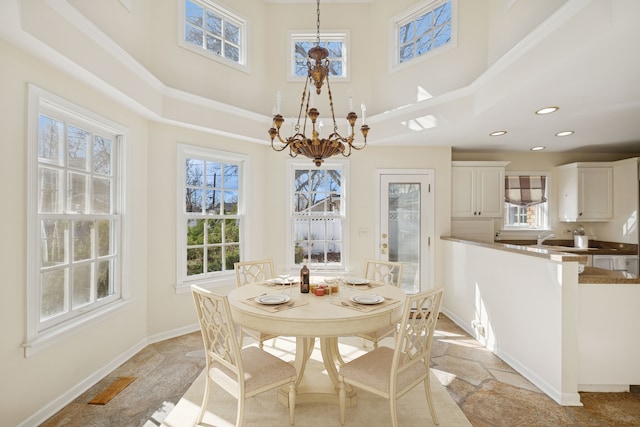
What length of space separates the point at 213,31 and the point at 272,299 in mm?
3495

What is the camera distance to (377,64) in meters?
4.29

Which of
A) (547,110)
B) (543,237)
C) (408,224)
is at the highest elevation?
(547,110)

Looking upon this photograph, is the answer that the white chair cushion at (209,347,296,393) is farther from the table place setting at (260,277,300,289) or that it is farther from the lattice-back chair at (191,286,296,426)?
the table place setting at (260,277,300,289)

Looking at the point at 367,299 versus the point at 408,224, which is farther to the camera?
the point at 408,224

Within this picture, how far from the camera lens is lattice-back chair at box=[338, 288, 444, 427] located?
178cm

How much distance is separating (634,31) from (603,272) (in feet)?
6.01

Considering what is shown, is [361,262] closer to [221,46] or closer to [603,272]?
[603,272]

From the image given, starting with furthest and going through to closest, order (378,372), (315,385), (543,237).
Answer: (543,237), (315,385), (378,372)

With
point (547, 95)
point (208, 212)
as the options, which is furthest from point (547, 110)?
point (208, 212)

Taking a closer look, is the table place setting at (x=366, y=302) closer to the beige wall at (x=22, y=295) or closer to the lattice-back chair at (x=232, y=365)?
the lattice-back chair at (x=232, y=365)

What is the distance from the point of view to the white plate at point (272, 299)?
2043 mm

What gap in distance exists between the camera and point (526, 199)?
5000 mm

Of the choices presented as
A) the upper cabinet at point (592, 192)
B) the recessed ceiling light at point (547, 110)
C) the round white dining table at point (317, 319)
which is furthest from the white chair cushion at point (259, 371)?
the upper cabinet at point (592, 192)

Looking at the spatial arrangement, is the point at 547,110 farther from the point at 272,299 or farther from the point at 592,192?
the point at 272,299
